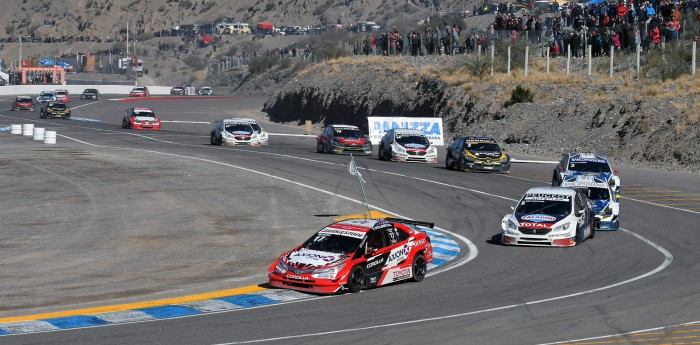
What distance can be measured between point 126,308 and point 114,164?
92.1 ft

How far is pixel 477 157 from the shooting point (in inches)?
1735

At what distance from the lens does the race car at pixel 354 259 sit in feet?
68.6

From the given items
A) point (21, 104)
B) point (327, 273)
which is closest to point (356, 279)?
point (327, 273)

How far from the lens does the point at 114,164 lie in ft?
154

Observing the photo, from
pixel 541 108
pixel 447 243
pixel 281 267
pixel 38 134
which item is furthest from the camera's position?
pixel 38 134

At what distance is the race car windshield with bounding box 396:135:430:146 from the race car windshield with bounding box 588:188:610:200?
59.3 feet

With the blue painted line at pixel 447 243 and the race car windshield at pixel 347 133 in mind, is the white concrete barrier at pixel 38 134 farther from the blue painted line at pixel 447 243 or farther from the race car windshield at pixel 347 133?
the blue painted line at pixel 447 243

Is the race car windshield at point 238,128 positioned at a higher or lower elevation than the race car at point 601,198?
higher

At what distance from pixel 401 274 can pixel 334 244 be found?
56.0 inches

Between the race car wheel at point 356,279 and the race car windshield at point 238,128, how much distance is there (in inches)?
1386

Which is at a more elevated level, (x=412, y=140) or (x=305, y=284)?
(x=412, y=140)

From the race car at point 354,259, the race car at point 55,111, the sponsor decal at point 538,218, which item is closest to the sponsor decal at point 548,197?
the sponsor decal at point 538,218

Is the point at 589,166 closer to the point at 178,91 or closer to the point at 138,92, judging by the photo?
the point at 138,92

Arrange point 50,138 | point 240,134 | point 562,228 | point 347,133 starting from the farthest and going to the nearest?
point 50,138 < point 240,134 < point 347,133 < point 562,228
